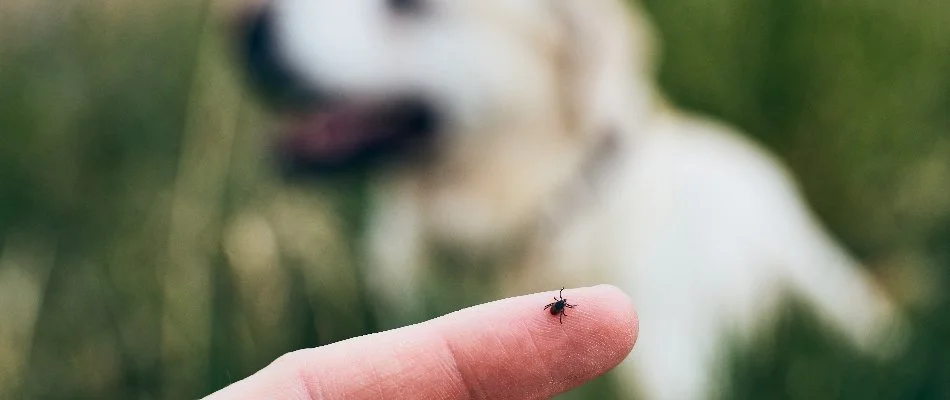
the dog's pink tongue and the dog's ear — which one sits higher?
the dog's ear

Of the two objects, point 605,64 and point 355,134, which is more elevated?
point 605,64

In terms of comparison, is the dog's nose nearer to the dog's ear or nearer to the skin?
the dog's ear

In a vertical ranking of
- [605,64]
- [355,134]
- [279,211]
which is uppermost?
[605,64]

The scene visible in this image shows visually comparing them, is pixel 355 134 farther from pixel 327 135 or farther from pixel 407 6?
pixel 407 6

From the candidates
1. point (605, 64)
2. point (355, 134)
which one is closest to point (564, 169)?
point (605, 64)

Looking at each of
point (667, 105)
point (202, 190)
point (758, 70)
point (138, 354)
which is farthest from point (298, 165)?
point (758, 70)

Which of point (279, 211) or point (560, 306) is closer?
point (560, 306)

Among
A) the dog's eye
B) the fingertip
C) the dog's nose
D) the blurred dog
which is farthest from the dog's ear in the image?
the fingertip

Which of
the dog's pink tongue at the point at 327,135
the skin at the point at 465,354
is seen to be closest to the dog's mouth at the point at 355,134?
the dog's pink tongue at the point at 327,135
